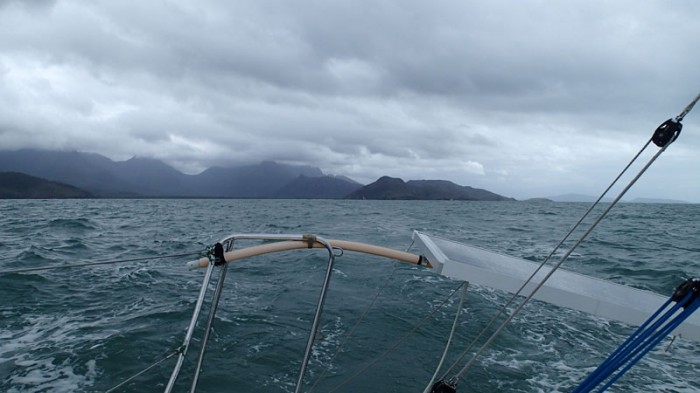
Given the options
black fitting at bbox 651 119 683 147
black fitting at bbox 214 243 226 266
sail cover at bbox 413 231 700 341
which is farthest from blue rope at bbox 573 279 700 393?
black fitting at bbox 214 243 226 266

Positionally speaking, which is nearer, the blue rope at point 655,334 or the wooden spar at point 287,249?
the blue rope at point 655,334

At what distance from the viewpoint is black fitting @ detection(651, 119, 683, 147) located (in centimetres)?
322

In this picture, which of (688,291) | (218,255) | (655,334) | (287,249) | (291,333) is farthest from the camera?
(291,333)

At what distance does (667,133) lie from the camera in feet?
10.7

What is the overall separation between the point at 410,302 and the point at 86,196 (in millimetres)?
194083

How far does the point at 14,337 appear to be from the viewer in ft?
25.3

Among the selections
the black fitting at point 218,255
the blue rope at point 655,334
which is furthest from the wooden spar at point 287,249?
the blue rope at point 655,334

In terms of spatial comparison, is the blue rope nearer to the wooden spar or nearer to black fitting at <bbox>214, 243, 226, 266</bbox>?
the wooden spar

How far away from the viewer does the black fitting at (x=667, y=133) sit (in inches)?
127

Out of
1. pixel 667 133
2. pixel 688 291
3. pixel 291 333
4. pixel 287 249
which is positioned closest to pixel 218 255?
pixel 287 249

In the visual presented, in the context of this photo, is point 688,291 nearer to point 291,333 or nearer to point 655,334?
point 655,334

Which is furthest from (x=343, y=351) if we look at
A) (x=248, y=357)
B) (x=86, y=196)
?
(x=86, y=196)

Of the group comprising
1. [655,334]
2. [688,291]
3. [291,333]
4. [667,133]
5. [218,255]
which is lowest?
[291,333]

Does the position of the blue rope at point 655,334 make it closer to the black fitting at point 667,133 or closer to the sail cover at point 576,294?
the sail cover at point 576,294
